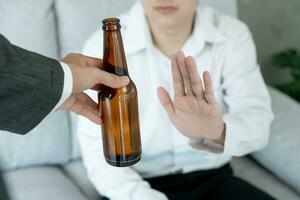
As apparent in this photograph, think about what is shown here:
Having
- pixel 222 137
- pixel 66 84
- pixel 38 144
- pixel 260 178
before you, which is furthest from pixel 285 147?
pixel 66 84

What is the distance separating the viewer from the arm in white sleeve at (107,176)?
119cm

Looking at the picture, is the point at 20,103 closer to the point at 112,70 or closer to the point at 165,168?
the point at 112,70

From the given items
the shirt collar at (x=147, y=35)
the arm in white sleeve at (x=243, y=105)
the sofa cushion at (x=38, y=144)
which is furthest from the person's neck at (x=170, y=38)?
the sofa cushion at (x=38, y=144)

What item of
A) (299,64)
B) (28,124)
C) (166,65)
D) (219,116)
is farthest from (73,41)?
(299,64)

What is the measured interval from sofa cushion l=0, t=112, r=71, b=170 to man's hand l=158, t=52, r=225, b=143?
56 cm

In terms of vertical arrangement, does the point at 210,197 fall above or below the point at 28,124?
below

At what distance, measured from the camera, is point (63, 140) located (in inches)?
58.7

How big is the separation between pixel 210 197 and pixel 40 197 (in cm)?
47

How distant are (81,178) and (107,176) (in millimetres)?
268

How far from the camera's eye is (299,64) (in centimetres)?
201

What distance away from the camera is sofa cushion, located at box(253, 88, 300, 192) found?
136cm

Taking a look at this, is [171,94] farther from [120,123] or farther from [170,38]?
[120,123]

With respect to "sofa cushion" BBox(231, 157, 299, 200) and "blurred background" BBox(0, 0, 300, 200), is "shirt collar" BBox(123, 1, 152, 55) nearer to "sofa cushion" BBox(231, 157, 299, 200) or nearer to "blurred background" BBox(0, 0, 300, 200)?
"blurred background" BBox(0, 0, 300, 200)

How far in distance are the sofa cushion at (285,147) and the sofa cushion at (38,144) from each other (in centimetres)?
64
